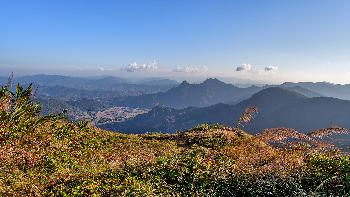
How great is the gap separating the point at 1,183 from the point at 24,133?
19.2ft

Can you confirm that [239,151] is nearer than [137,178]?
No

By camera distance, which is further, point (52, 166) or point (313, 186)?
point (52, 166)

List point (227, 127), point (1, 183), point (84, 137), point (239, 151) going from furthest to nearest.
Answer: point (227, 127), point (84, 137), point (239, 151), point (1, 183)

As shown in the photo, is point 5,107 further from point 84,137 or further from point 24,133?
point 84,137

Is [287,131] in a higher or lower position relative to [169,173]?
higher

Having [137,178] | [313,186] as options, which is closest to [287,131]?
[313,186]

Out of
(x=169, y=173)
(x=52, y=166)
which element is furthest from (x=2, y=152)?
(x=169, y=173)

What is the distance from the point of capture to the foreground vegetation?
9.42 metres

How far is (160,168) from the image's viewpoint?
1146 centimetres

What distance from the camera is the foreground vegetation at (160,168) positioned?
30.9 feet

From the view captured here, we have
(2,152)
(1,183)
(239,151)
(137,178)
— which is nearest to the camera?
(1,183)

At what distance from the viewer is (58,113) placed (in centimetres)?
2006

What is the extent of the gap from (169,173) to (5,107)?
8.22 meters

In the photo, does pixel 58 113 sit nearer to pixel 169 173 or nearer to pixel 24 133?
pixel 24 133
